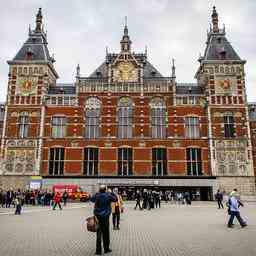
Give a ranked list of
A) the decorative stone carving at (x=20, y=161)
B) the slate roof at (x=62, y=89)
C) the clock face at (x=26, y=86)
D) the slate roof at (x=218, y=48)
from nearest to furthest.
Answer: the decorative stone carving at (x=20, y=161) < the clock face at (x=26, y=86) < the slate roof at (x=218, y=48) < the slate roof at (x=62, y=89)

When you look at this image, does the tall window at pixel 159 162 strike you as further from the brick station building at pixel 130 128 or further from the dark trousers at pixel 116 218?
the dark trousers at pixel 116 218

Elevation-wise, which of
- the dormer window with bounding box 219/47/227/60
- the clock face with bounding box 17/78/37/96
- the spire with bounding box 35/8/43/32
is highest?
the spire with bounding box 35/8/43/32

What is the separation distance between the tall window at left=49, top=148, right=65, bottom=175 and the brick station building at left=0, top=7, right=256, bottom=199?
110 mm

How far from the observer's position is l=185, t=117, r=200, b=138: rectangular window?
36594 millimetres

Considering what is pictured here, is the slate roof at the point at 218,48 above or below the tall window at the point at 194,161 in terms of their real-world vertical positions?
above

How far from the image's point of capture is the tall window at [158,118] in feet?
121

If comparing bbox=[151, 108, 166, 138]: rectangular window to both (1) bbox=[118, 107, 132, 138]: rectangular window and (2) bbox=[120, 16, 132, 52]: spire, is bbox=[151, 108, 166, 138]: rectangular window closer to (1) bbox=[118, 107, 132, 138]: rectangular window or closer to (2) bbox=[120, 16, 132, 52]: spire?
(1) bbox=[118, 107, 132, 138]: rectangular window

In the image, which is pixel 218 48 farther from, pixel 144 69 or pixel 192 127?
pixel 192 127

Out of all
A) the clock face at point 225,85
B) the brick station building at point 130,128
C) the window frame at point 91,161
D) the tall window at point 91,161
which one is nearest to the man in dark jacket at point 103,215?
the brick station building at point 130,128

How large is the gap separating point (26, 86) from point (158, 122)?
16054 millimetres

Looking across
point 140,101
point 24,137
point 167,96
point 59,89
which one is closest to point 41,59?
point 59,89

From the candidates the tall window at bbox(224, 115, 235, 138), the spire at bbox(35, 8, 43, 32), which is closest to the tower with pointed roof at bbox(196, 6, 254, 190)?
the tall window at bbox(224, 115, 235, 138)

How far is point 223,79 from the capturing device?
37.5 metres

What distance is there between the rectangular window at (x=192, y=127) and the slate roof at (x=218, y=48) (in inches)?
312
